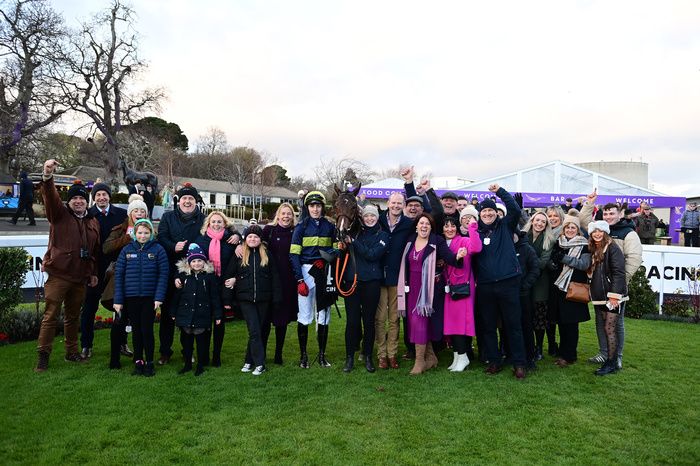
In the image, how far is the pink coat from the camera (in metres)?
5.55

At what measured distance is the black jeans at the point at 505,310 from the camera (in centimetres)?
540

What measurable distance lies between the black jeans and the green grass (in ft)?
1.00

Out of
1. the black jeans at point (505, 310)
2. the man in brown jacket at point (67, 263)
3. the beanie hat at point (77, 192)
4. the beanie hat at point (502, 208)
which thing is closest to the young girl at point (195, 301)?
the man in brown jacket at point (67, 263)

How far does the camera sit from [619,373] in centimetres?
562

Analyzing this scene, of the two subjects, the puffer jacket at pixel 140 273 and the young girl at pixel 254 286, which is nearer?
the puffer jacket at pixel 140 273

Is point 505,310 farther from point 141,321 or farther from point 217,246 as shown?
point 141,321

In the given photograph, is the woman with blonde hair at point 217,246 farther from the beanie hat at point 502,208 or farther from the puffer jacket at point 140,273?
the beanie hat at point 502,208

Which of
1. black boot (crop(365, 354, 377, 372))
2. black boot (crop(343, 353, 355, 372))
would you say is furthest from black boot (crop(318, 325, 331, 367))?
black boot (crop(365, 354, 377, 372))

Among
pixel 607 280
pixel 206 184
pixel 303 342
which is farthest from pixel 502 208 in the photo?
pixel 206 184

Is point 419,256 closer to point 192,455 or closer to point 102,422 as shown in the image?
point 192,455

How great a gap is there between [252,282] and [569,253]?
382 centimetres

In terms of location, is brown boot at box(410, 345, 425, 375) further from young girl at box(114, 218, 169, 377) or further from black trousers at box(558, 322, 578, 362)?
young girl at box(114, 218, 169, 377)

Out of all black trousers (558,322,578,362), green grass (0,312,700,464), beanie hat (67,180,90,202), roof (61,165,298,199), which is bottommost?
green grass (0,312,700,464)

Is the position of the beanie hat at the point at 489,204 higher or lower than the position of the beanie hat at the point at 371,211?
higher
